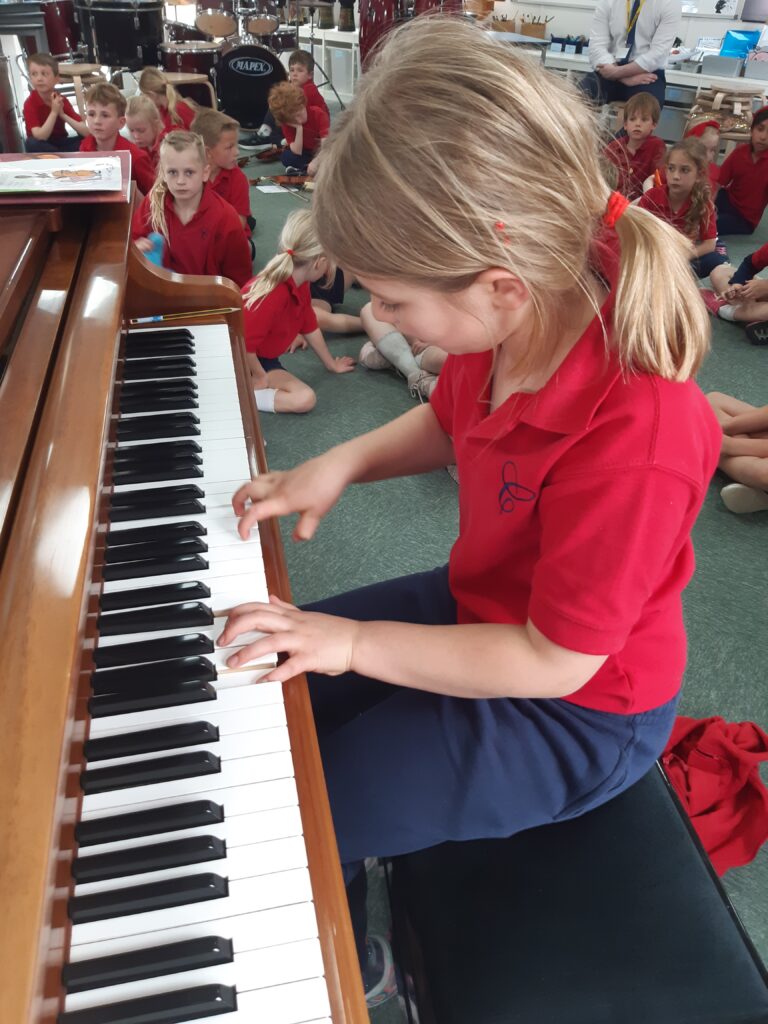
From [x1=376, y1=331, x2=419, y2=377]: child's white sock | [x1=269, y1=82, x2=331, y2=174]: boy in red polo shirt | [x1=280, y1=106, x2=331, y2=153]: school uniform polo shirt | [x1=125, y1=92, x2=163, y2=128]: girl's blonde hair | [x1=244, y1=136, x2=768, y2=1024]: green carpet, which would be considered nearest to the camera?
[x1=244, y1=136, x2=768, y2=1024]: green carpet

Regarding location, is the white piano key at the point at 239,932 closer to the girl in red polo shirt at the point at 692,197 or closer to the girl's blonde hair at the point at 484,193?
the girl's blonde hair at the point at 484,193

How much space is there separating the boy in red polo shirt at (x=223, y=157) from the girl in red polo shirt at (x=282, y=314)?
4.22ft

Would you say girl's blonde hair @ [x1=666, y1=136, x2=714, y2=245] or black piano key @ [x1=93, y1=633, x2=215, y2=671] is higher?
black piano key @ [x1=93, y1=633, x2=215, y2=671]

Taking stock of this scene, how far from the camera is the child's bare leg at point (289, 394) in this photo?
3.15 metres

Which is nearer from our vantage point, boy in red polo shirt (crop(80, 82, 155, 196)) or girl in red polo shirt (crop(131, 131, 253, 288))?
girl in red polo shirt (crop(131, 131, 253, 288))

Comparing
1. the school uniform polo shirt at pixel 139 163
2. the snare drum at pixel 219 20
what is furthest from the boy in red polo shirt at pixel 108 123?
the snare drum at pixel 219 20

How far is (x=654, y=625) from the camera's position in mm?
1018

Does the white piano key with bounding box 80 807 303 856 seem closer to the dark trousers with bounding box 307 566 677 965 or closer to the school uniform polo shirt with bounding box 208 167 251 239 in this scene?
the dark trousers with bounding box 307 566 677 965

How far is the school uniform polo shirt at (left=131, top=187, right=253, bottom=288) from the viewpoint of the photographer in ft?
11.2

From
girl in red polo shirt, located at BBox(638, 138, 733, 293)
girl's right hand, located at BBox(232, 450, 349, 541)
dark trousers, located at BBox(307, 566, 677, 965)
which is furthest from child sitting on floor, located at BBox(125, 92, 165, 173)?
dark trousers, located at BBox(307, 566, 677, 965)

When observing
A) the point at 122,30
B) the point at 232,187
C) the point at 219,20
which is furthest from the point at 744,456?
the point at 219,20

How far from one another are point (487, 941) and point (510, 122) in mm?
895

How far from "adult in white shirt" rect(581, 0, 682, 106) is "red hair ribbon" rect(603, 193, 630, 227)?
20.6 feet

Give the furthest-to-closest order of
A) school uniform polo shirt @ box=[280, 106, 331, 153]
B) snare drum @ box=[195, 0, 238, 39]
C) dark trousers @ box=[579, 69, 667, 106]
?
snare drum @ box=[195, 0, 238, 39], dark trousers @ box=[579, 69, 667, 106], school uniform polo shirt @ box=[280, 106, 331, 153]
